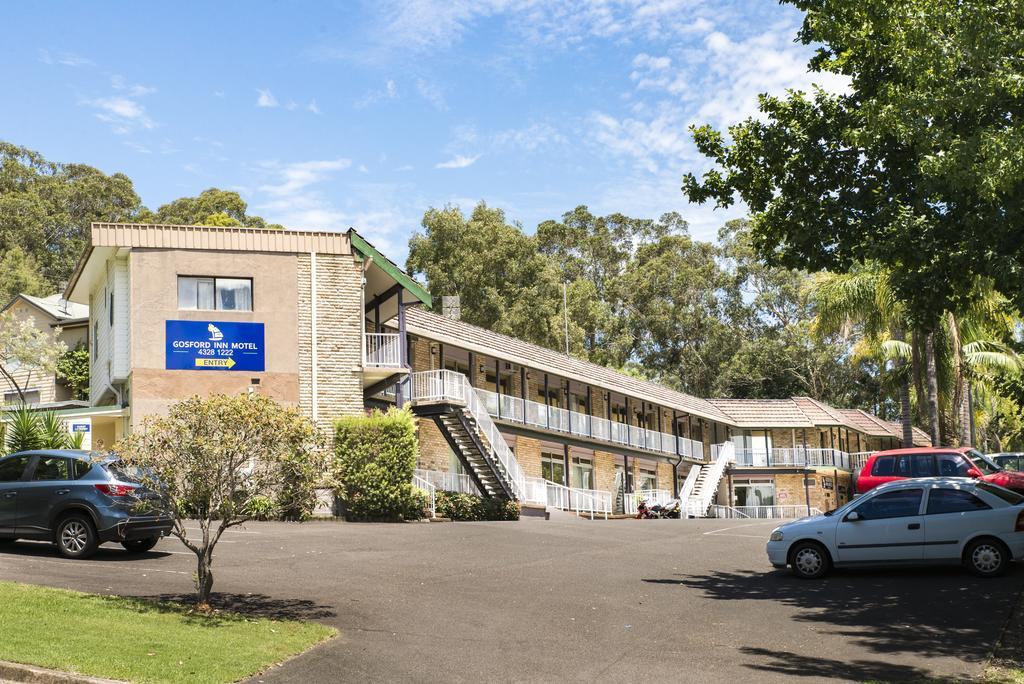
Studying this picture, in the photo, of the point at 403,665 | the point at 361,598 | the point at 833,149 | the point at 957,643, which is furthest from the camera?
the point at 833,149

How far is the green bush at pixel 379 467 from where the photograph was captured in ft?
93.9

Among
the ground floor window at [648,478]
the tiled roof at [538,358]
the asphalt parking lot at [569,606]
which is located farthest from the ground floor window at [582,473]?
the asphalt parking lot at [569,606]

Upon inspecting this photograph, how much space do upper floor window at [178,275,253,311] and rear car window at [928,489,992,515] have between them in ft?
65.8

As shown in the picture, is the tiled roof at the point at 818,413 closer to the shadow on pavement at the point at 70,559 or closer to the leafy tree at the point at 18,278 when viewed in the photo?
the leafy tree at the point at 18,278

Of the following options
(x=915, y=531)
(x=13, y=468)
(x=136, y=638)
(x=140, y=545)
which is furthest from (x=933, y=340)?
(x=136, y=638)

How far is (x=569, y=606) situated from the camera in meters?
14.6

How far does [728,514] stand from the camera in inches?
2228

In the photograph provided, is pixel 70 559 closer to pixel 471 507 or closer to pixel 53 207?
pixel 471 507

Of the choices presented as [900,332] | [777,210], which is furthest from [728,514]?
[777,210]

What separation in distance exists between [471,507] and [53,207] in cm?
5671

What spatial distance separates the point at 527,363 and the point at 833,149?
77.7 feet

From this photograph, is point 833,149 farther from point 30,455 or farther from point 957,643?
point 30,455

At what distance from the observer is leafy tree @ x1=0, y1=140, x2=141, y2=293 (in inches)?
2904

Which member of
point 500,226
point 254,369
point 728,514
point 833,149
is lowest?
point 728,514
